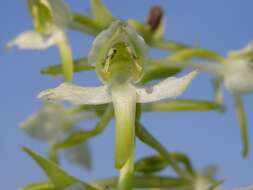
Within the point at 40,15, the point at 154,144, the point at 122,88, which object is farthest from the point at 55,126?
the point at 122,88

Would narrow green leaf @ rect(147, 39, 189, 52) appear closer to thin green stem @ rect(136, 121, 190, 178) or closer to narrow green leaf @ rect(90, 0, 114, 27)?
narrow green leaf @ rect(90, 0, 114, 27)

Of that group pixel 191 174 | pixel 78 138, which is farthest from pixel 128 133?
pixel 191 174

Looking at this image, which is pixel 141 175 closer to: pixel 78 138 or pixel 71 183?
pixel 78 138

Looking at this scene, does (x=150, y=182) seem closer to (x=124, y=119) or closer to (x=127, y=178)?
(x=127, y=178)

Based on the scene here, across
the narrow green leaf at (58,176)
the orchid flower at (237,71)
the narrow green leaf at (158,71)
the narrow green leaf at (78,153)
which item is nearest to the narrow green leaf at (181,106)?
the narrow green leaf at (158,71)

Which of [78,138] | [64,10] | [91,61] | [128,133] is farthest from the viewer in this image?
[64,10]
